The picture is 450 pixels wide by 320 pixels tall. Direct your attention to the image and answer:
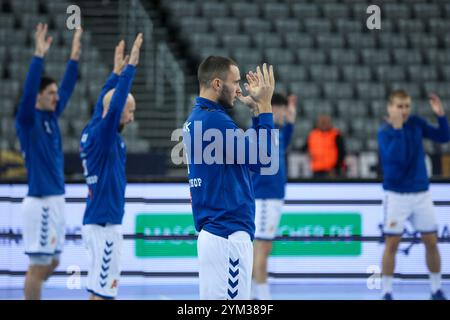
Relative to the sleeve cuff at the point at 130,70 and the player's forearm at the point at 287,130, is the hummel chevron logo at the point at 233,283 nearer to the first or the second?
the sleeve cuff at the point at 130,70

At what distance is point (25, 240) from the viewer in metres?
7.28

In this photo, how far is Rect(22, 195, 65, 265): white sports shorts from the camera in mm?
7242

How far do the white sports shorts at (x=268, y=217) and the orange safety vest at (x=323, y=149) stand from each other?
190 inches

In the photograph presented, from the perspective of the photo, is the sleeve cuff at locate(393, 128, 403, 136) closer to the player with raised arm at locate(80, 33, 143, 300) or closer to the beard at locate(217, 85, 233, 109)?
the player with raised arm at locate(80, 33, 143, 300)

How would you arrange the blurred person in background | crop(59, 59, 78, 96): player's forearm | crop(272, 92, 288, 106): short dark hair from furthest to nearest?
the blurred person in background < crop(272, 92, 288, 106): short dark hair < crop(59, 59, 78, 96): player's forearm

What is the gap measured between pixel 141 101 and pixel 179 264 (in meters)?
5.65

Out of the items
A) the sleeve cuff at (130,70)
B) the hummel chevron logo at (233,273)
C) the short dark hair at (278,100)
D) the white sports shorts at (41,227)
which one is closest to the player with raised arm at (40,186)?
the white sports shorts at (41,227)

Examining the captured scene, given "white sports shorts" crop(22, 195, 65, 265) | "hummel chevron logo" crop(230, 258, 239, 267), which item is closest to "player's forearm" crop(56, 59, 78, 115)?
"white sports shorts" crop(22, 195, 65, 265)

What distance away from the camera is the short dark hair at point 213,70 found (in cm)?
480

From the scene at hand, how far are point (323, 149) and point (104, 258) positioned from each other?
753 cm

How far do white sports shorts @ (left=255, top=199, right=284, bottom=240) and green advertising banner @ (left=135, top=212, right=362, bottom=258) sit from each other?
0.68 metres
